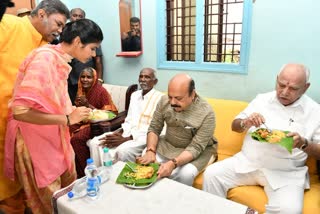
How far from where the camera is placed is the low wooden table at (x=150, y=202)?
1221 millimetres

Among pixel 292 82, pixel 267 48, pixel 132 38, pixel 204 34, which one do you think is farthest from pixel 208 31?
pixel 292 82

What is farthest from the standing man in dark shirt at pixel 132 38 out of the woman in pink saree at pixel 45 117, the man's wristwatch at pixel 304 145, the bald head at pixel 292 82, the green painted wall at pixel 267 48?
the man's wristwatch at pixel 304 145

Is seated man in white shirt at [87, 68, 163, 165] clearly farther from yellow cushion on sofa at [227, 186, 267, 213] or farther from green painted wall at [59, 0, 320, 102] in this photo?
yellow cushion on sofa at [227, 186, 267, 213]

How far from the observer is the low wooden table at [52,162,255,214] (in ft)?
4.00

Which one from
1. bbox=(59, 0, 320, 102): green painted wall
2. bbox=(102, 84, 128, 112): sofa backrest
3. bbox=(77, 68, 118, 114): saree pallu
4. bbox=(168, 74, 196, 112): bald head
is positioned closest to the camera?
bbox=(168, 74, 196, 112): bald head

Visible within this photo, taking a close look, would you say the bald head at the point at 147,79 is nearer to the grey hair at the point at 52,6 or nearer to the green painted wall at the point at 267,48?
the green painted wall at the point at 267,48

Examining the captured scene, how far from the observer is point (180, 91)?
1.75 meters

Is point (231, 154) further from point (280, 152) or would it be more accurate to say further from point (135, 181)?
point (135, 181)

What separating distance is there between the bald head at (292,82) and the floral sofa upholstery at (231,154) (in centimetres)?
51

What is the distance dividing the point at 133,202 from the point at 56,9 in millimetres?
1212

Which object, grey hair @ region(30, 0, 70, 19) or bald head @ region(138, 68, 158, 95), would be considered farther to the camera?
bald head @ region(138, 68, 158, 95)

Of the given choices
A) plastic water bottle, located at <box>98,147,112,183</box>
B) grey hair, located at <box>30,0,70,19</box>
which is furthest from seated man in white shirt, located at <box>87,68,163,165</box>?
grey hair, located at <box>30,0,70,19</box>

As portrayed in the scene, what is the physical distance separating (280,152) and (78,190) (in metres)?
1.29

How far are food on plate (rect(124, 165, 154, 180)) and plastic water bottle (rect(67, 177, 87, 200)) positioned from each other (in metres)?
0.24
